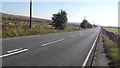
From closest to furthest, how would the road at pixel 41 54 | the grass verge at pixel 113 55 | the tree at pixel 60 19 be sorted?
the road at pixel 41 54, the grass verge at pixel 113 55, the tree at pixel 60 19

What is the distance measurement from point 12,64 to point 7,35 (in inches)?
757

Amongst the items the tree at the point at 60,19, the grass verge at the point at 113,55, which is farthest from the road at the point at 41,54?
the tree at the point at 60,19

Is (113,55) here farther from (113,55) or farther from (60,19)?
(60,19)

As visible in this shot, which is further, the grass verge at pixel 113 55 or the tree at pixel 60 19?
the tree at pixel 60 19

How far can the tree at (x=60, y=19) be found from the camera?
6275 centimetres

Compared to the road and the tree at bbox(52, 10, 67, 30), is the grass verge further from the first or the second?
the tree at bbox(52, 10, 67, 30)

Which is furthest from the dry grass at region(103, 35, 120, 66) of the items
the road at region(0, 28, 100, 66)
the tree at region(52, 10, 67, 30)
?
the tree at region(52, 10, 67, 30)

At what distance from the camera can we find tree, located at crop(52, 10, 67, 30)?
62750 millimetres

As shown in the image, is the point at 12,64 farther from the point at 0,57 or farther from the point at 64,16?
the point at 64,16

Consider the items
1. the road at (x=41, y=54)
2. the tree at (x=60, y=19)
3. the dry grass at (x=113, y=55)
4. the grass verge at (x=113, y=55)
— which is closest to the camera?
the road at (x=41, y=54)

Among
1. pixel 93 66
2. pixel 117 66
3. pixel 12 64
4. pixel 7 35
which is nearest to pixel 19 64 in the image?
pixel 12 64

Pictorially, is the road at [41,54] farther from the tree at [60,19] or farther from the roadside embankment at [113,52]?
the tree at [60,19]

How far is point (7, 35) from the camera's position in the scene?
A: 27.9m

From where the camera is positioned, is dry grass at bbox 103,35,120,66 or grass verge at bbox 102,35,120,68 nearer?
grass verge at bbox 102,35,120,68
